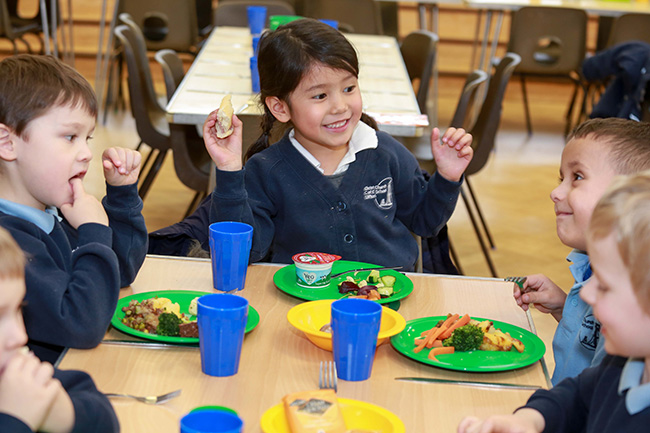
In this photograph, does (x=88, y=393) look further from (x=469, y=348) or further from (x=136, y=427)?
(x=469, y=348)

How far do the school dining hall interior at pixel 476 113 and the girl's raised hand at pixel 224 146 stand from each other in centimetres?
72

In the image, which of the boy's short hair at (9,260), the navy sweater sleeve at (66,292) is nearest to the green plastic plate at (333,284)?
the navy sweater sleeve at (66,292)

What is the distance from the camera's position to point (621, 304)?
0.94 metres

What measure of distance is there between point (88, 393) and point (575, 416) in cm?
67

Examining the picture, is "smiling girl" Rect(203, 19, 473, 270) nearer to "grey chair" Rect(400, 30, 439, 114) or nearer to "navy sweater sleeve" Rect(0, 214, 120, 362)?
"navy sweater sleeve" Rect(0, 214, 120, 362)

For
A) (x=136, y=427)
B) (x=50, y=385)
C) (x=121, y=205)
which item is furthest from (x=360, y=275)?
(x=50, y=385)

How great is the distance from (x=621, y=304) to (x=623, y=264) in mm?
50

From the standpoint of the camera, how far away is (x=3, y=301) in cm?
85

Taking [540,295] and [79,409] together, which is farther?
[540,295]

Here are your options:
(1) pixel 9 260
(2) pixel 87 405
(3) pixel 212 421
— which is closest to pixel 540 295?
(3) pixel 212 421

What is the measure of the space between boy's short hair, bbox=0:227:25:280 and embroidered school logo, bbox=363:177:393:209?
3.67ft

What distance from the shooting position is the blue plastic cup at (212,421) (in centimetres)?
92

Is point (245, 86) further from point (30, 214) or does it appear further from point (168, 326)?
point (168, 326)

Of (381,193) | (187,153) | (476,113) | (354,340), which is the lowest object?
(476,113)
